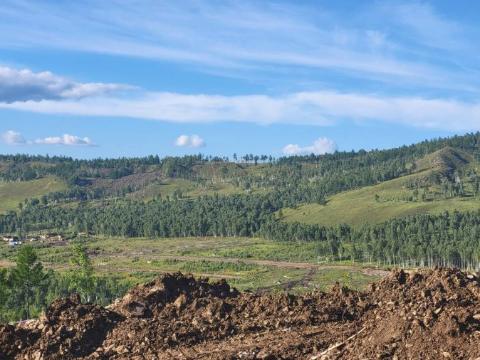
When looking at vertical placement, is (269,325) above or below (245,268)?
above

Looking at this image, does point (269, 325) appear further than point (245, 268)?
No

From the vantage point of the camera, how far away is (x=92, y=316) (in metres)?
30.2

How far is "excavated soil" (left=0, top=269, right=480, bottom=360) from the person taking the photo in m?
21.3

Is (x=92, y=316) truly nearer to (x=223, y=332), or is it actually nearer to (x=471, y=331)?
(x=223, y=332)

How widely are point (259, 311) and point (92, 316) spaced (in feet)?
27.3

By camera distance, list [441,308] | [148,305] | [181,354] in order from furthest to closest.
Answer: [148,305], [181,354], [441,308]

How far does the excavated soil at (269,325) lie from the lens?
69.8 ft

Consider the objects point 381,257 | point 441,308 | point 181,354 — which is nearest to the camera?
point 441,308

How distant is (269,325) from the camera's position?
2819 cm

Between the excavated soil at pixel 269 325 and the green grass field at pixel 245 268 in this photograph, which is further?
the green grass field at pixel 245 268

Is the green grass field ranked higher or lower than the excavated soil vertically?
lower

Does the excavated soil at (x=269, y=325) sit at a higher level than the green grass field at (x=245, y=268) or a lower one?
higher

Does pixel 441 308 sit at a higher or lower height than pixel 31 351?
higher

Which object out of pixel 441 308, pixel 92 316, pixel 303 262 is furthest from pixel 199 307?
pixel 303 262
